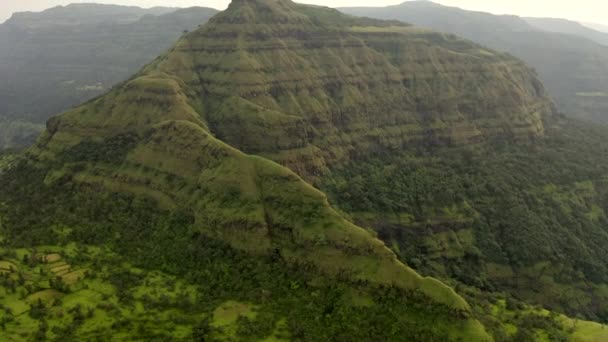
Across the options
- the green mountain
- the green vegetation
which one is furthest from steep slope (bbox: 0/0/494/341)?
the green vegetation

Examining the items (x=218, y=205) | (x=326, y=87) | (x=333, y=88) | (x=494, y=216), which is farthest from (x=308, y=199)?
(x=333, y=88)

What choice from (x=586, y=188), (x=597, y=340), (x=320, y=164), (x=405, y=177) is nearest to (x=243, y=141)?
(x=320, y=164)

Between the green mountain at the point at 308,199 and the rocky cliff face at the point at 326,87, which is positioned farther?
the rocky cliff face at the point at 326,87

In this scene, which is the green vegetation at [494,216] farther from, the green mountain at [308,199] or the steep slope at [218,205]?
the steep slope at [218,205]

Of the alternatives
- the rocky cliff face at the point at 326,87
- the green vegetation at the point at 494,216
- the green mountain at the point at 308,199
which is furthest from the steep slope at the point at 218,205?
the green vegetation at the point at 494,216

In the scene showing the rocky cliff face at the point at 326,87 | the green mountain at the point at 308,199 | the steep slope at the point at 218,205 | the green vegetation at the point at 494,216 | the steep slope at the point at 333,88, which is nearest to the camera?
the steep slope at the point at 218,205

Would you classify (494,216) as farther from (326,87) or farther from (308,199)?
(308,199)
